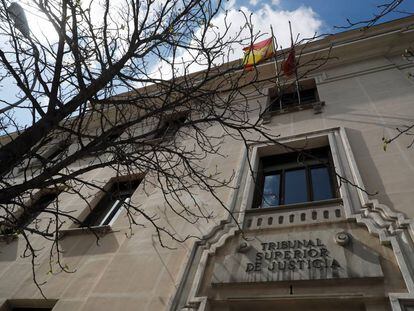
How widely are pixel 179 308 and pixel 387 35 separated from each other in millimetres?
11689

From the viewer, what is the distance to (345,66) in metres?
12.3

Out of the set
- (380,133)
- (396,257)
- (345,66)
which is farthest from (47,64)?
(345,66)

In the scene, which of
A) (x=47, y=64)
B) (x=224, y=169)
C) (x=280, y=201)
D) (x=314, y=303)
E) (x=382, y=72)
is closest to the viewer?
(x=314, y=303)

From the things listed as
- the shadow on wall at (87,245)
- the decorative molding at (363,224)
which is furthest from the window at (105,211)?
Result: the decorative molding at (363,224)

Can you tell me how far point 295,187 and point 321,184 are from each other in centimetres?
58

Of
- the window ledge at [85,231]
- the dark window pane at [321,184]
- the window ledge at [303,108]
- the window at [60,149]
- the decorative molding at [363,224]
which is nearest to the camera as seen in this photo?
the decorative molding at [363,224]

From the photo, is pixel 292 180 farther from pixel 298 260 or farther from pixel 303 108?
pixel 303 108

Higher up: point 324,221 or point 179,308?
point 324,221

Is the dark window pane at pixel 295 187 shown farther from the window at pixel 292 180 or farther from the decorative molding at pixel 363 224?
the decorative molding at pixel 363 224

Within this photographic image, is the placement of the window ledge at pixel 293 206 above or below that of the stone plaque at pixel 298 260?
above

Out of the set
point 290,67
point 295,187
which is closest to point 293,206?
point 295,187

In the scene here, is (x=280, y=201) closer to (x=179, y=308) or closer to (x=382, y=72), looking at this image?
(x=179, y=308)

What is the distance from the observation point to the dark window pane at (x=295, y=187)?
7.35m

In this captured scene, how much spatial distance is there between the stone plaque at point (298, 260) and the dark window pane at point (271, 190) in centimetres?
151
